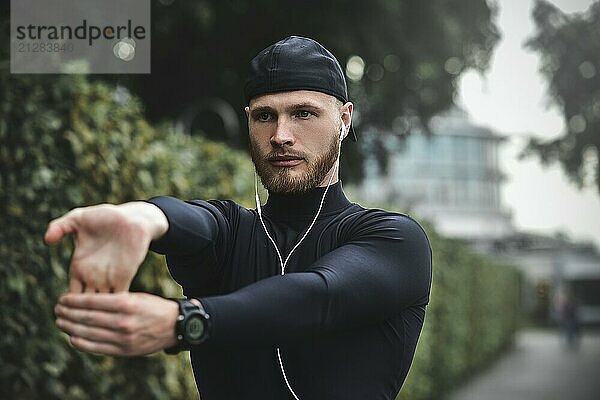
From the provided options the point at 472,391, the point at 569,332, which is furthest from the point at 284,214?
the point at 569,332

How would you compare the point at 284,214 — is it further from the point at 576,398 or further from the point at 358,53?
the point at 576,398

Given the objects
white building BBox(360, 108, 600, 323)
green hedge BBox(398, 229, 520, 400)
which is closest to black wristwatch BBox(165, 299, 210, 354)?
green hedge BBox(398, 229, 520, 400)

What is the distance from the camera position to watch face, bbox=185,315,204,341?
4.93 ft

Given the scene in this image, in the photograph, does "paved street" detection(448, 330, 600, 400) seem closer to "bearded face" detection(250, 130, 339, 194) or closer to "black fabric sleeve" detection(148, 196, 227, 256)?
"bearded face" detection(250, 130, 339, 194)

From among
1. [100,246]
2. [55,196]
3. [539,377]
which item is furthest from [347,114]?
[539,377]

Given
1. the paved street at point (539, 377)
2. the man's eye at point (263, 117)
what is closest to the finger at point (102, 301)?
the man's eye at point (263, 117)

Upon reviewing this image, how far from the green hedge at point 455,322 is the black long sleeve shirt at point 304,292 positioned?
314 inches

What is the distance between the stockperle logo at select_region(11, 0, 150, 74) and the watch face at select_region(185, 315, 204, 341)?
332cm

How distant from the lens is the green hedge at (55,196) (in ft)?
13.6

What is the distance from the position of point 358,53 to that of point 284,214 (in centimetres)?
941

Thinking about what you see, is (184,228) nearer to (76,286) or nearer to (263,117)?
(76,286)

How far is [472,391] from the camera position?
55.5 feet

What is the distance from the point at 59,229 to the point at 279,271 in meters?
0.75

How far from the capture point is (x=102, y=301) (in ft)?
4.61
